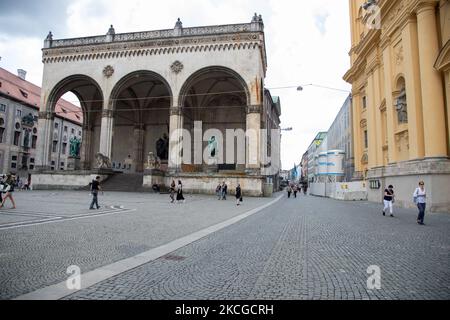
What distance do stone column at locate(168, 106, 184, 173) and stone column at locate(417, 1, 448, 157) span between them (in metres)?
20.5

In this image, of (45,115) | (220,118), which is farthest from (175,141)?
(45,115)

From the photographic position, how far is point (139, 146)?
40.3 metres

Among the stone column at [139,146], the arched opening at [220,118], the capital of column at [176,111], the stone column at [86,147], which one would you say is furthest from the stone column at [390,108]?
the stone column at [86,147]

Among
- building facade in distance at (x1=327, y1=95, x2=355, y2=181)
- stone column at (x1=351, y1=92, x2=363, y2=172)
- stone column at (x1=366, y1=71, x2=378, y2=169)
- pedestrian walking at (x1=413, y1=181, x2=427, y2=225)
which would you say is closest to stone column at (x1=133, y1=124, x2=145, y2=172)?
building facade in distance at (x1=327, y1=95, x2=355, y2=181)

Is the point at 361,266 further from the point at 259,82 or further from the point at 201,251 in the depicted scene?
the point at 259,82

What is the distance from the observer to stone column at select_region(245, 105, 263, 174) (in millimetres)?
27484

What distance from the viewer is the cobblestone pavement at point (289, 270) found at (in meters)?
3.36

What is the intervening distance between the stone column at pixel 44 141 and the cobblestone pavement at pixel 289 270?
32268 millimetres

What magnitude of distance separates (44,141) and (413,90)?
35086 millimetres

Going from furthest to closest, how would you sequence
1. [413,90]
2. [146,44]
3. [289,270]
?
[146,44]
[413,90]
[289,270]

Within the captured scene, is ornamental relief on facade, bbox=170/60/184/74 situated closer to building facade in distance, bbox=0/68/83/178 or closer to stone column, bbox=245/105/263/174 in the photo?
stone column, bbox=245/105/263/174

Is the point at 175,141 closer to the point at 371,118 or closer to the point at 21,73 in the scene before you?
the point at 371,118

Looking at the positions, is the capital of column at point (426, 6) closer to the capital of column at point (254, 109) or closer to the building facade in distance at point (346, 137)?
the capital of column at point (254, 109)
